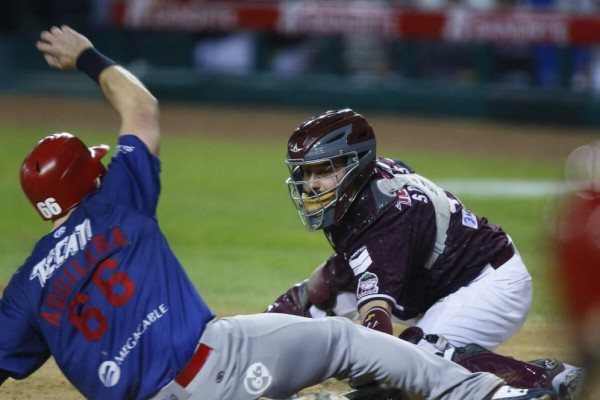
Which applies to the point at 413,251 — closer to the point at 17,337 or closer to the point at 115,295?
the point at 115,295

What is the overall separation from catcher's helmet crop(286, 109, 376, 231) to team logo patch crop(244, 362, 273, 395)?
43.8 inches

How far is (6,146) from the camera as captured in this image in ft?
48.8

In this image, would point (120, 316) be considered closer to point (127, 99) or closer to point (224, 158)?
point (127, 99)

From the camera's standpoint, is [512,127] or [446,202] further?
[512,127]

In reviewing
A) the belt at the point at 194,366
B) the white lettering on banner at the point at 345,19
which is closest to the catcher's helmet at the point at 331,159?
the belt at the point at 194,366

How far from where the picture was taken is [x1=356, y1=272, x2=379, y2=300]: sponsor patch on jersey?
180 inches

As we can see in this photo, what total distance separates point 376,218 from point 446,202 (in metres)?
0.44

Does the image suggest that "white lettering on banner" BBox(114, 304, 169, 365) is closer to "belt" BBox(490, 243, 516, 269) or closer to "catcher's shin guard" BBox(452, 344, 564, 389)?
"catcher's shin guard" BBox(452, 344, 564, 389)

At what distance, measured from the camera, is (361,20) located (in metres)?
18.0

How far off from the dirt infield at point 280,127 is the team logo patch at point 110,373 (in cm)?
1230

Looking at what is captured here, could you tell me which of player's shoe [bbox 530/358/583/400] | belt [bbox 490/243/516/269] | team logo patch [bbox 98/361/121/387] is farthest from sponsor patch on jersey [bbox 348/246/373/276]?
team logo patch [bbox 98/361/121/387]

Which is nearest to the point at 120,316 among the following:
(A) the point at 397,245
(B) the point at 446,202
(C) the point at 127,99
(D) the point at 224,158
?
(C) the point at 127,99

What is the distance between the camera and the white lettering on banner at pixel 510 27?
17.1m

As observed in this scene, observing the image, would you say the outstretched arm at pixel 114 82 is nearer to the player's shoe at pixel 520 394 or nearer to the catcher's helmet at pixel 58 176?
the catcher's helmet at pixel 58 176
